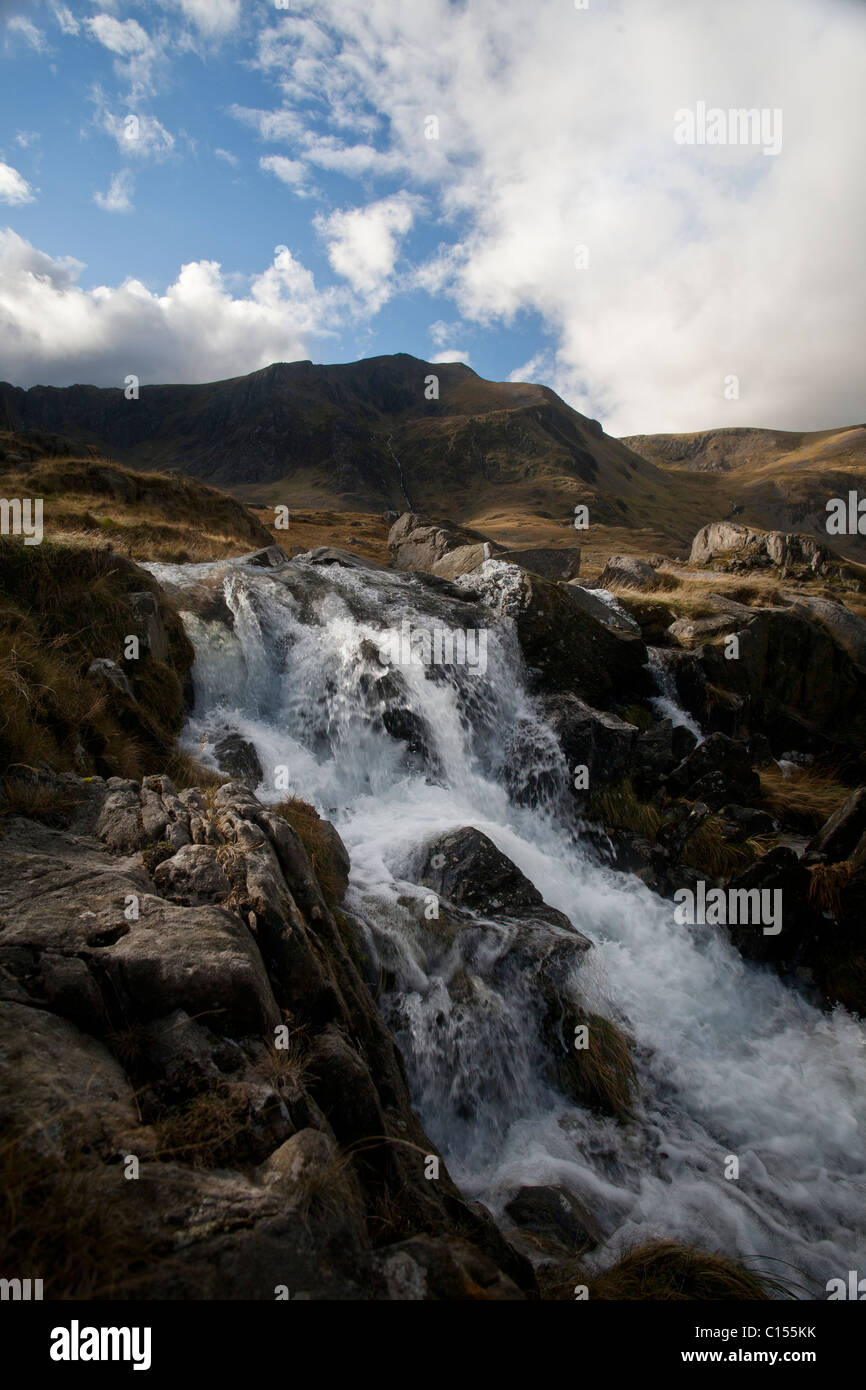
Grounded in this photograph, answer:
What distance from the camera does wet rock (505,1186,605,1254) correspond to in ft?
Result: 16.6

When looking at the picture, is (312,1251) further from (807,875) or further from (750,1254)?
(807,875)

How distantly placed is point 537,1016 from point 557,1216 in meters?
1.95

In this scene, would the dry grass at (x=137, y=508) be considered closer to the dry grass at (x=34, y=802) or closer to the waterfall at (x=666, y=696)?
the dry grass at (x=34, y=802)

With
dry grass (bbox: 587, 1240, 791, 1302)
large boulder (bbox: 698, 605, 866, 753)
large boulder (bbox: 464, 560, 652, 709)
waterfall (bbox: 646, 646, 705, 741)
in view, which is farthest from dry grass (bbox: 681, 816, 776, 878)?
dry grass (bbox: 587, 1240, 791, 1302)

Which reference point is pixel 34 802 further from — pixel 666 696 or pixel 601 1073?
pixel 666 696

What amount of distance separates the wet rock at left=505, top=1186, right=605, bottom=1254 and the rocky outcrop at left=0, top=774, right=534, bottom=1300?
1429 mm

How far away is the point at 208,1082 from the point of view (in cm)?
334

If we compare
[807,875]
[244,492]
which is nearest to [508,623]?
[807,875]

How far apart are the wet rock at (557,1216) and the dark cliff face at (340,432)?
13592 centimetres

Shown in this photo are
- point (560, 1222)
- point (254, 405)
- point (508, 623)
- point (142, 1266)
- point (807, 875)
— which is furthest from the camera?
point (254, 405)

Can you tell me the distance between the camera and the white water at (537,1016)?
5863 millimetres

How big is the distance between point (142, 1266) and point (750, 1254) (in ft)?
19.4

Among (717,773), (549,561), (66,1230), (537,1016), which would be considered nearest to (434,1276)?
(66,1230)

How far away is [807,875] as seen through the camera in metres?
9.60
